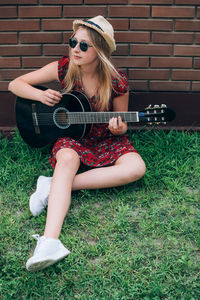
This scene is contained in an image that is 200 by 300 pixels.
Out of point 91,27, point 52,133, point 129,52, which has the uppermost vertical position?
point 91,27

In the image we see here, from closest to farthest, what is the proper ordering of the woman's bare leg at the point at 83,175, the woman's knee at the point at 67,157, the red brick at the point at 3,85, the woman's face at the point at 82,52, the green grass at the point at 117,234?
the green grass at the point at 117,234
the woman's bare leg at the point at 83,175
the woman's knee at the point at 67,157
the woman's face at the point at 82,52
the red brick at the point at 3,85

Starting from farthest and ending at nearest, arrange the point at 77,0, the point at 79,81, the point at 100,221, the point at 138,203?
the point at 77,0 < the point at 79,81 < the point at 138,203 < the point at 100,221

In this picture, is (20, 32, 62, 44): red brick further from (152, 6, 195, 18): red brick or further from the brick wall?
(152, 6, 195, 18): red brick

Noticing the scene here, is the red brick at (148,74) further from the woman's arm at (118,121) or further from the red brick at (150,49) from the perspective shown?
the woman's arm at (118,121)

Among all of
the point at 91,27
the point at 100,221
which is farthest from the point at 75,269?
the point at 91,27

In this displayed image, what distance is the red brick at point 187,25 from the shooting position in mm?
3084

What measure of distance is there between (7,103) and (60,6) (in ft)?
3.21

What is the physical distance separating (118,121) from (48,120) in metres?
0.57

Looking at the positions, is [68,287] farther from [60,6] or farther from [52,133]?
[60,6]

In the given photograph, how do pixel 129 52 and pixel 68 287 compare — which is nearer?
pixel 68 287

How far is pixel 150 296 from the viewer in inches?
73.8

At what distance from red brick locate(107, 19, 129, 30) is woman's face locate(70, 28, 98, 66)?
0.58 metres

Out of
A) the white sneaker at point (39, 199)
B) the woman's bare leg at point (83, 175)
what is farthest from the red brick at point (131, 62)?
the white sneaker at point (39, 199)

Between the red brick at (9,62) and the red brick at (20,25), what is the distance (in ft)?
0.83
